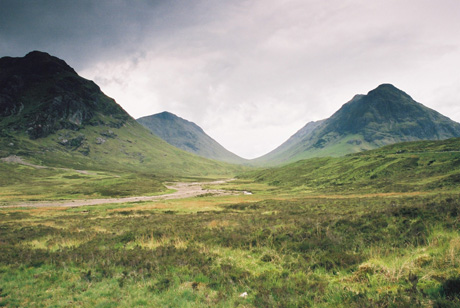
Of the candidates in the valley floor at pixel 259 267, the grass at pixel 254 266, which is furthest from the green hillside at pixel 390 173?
the grass at pixel 254 266

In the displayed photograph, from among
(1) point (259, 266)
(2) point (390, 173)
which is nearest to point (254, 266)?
(1) point (259, 266)

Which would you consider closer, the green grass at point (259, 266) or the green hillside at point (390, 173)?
the green grass at point (259, 266)

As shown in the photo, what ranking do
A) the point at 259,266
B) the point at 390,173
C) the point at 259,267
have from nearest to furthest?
the point at 259,267
the point at 259,266
the point at 390,173

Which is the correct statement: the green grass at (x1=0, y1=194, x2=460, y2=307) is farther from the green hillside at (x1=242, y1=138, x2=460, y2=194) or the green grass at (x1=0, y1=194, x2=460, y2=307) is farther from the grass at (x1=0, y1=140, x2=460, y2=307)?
the green hillside at (x1=242, y1=138, x2=460, y2=194)

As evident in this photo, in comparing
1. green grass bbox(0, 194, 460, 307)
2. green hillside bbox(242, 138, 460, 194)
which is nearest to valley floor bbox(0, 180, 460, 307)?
green grass bbox(0, 194, 460, 307)

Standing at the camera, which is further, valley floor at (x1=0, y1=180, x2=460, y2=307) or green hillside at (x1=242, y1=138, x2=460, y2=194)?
green hillside at (x1=242, y1=138, x2=460, y2=194)

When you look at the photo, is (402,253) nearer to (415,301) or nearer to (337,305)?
(415,301)

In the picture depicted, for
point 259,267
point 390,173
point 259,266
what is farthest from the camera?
point 390,173

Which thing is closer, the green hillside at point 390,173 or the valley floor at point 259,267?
the valley floor at point 259,267

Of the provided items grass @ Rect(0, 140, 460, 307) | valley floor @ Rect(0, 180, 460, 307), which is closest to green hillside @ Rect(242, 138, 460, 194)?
valley floor @ Rect(0, 180, 460, 307)

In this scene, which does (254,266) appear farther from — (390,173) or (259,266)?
(390,173)

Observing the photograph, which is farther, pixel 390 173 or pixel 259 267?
pixel 390 173

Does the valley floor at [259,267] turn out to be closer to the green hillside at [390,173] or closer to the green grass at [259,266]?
the green grass at [259,266]

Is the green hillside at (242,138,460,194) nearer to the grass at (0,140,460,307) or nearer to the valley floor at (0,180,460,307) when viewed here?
the valley floor at (0,180,460,307)
